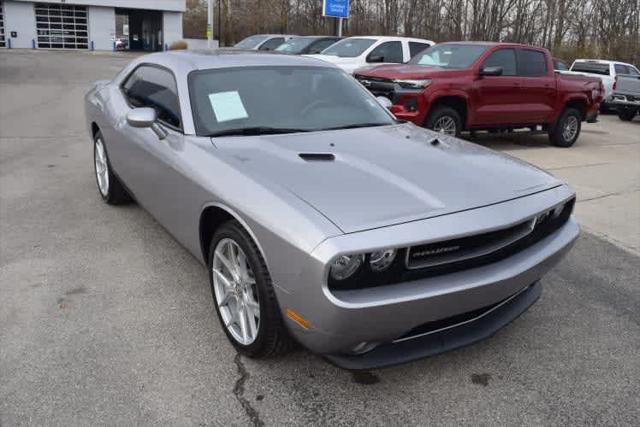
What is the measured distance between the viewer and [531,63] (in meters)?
9.76

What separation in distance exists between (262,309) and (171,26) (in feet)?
168

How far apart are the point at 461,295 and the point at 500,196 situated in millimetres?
616

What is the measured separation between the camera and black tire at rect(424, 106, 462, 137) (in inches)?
336

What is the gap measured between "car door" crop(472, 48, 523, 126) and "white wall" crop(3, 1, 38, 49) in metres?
43.9

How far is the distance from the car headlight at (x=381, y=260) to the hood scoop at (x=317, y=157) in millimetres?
855

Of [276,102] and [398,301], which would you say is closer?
[398,301]

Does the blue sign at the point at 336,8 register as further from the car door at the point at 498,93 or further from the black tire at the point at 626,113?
the car door at the point at 498,93

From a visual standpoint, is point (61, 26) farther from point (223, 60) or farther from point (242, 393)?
point (242, 393)

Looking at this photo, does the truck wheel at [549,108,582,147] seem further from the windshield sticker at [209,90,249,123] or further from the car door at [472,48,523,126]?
the windshield sticker at [209,90,249,123]

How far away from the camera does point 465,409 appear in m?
2.62

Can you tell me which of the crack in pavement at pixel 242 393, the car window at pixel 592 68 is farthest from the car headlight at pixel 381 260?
the car window at pixel 592 68

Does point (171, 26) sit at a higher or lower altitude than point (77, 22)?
higher

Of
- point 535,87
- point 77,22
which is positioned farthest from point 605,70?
point 77,22

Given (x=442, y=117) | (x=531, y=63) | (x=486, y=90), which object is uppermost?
(x=531, y=63)
